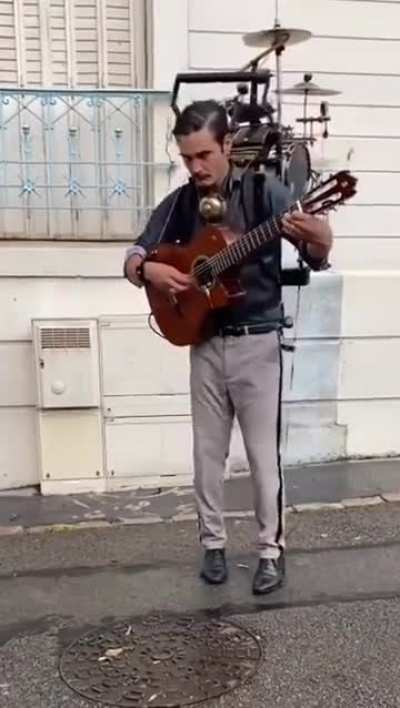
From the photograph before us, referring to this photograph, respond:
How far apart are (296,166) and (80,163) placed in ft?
4.27

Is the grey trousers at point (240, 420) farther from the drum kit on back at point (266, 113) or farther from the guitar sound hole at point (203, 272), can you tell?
the drum kit on back at point (266, 113)

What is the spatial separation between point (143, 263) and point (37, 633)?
1.51 m

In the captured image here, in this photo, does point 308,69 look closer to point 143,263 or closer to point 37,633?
point 143,263

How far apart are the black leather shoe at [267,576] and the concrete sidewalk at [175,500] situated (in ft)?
2.85

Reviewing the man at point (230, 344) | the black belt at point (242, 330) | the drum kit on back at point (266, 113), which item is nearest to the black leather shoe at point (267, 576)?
the man at point (230, 344)

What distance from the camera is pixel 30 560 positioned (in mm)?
3863

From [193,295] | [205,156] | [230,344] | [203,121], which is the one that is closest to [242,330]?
[230,344]

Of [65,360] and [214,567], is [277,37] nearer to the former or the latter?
[65,360]

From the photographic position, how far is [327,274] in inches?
193

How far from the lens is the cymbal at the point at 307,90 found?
14.5 feet

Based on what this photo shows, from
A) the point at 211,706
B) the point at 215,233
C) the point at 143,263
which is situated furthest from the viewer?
the point at 143,263

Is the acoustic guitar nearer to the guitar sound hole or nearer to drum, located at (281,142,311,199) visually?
the guitar sound hole

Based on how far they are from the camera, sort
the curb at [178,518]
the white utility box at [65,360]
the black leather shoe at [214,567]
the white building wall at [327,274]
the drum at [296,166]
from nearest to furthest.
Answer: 1. the black leather shoe at [214,567]
2. the drum at [296,166]
3. the curb at [178,518]
4. the white utility box at [65,360]
5. the white building wall at [327,274]

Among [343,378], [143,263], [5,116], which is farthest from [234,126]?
[343,378]
